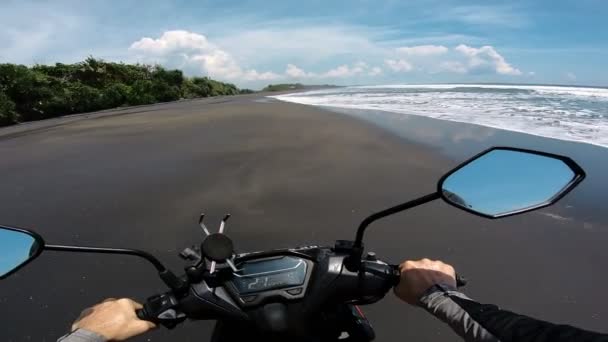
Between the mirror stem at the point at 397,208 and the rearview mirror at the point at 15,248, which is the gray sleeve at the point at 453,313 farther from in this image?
the rearview mirror at the point at 15,248

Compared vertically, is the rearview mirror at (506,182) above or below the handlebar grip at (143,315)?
above

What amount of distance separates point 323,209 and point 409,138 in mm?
5058

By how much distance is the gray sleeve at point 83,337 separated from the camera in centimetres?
109

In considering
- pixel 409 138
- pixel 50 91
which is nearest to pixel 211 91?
pixel 50 91

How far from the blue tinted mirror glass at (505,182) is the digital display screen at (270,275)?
54 centimetres

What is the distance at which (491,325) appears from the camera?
3.39 feet

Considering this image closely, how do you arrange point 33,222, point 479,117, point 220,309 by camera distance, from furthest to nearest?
1. point 479,117
2. point 33,222
3. point 220,309

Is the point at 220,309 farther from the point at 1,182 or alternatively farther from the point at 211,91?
the point at 211,91

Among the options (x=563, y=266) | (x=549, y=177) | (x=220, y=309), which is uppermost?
(x=549, y=177)

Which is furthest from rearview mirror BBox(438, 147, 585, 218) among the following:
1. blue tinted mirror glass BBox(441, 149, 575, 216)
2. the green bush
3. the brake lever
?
the green bush

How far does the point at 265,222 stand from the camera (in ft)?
15.1

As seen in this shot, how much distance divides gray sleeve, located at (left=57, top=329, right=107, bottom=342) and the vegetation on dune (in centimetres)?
1850

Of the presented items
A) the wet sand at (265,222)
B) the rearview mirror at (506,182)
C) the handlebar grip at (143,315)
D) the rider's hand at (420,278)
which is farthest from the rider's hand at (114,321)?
the wet sand at (265,222)

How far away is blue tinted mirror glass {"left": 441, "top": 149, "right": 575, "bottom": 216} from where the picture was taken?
48.9 inches
